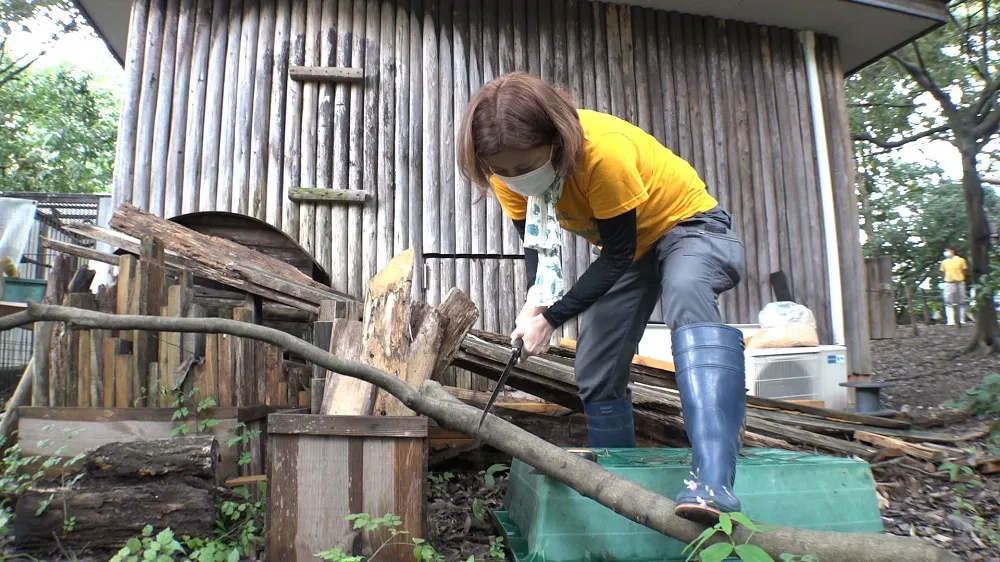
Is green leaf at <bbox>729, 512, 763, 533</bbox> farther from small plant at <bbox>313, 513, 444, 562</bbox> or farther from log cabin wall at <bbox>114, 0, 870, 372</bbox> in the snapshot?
Answer: log cabin wall at <bbox>114, 0, 870, 372</bbox>

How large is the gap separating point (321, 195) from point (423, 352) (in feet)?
12.4

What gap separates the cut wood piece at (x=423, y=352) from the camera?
2568 mm

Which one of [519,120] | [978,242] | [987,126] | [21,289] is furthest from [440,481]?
[987,126]

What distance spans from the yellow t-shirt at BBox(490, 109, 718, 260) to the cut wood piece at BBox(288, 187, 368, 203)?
11.4 feet

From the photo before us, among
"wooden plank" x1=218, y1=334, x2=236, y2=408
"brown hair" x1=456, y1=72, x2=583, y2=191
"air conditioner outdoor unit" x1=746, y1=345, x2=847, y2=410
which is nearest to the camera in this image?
"brown hair" x1=456, y1=72, x2=583, y2=191

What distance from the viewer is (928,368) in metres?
10.3

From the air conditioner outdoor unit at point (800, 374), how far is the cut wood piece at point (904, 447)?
1392 millimetres

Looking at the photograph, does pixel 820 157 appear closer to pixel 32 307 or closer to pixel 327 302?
pixel 327 302

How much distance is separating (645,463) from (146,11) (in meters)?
6.42

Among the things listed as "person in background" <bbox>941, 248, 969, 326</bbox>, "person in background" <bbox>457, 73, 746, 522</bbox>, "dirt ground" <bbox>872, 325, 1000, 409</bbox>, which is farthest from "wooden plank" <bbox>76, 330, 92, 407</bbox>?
"person in background" <bbox>941, 248, 969, 326</bbox>

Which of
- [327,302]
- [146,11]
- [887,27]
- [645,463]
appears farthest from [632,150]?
[887,27]

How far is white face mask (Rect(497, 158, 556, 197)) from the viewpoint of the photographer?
87.5 inches

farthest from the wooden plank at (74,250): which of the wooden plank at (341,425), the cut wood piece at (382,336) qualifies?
the wooden plank at (341,425)

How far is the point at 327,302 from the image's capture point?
357 centimetres
